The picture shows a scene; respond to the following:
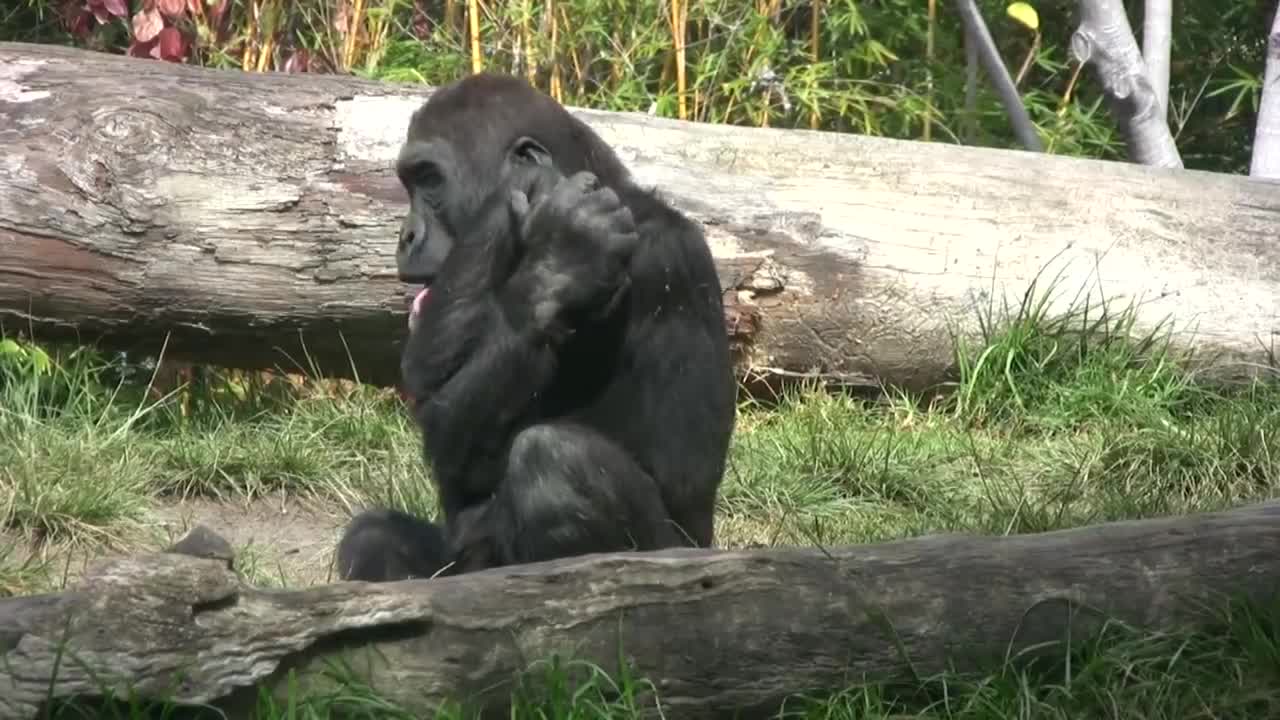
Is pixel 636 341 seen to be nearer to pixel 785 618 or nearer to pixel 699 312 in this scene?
pixel 699 312

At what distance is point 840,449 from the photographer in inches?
177

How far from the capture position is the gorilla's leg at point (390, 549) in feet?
10.9

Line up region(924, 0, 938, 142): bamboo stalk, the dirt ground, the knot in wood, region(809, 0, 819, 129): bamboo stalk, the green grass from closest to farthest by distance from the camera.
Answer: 1. the dirt ground
2. the green grass
3. the knot in wood
4. region(809, 0, 819, 129): bamboo stalk
5. region(924, 0, 938, 142): bamboo stalk

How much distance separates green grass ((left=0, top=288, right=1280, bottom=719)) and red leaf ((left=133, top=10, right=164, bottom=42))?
3.36ft

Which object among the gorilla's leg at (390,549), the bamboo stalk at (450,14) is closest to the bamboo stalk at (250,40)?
the bamboo stalk at (450,14)

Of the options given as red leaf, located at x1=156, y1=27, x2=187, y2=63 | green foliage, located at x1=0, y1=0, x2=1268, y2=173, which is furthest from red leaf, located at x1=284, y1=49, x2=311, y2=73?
red leaf, located at x1=156, y1=27, x2=187, y2=63

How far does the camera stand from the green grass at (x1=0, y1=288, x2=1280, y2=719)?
4.00m

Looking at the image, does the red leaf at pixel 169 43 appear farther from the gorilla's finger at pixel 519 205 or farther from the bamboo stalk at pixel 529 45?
the gorilla's finger at pixel 519 205

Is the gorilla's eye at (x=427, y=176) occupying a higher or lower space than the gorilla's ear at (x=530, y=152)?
lower

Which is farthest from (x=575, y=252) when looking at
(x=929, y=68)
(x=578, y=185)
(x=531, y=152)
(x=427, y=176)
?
(x=929, y=68)

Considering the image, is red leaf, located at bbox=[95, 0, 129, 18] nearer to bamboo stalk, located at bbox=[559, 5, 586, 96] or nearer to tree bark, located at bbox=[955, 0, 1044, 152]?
Result: bamboo stalk, located at bbox=[559, 5, 586, 96]

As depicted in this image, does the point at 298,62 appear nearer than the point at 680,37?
Yes

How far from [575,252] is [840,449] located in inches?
61.7

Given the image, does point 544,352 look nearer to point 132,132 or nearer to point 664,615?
point 664,615
